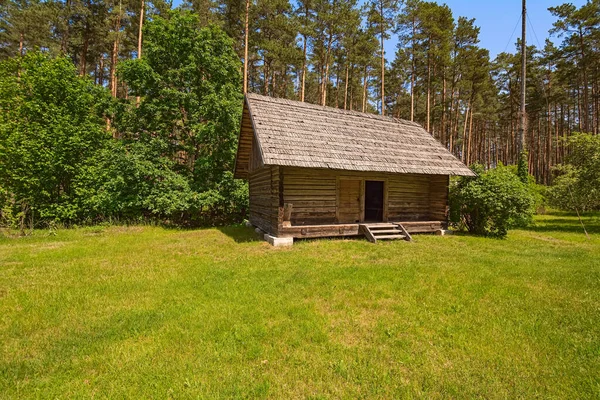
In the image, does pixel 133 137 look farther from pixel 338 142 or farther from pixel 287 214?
pixel 338 142

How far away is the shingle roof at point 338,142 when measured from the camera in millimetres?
10344

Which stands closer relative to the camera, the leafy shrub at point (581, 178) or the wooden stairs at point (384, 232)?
the wooden stairs at point (384, 232)

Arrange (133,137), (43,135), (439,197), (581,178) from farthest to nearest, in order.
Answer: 1. (133,137)
2. (581,178)
3. (439,197)
4. (43,135)

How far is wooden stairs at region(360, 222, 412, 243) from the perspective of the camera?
11.0 meters

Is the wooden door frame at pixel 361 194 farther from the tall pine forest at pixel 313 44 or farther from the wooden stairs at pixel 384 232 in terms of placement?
the tall pine forest at pixel 313 44

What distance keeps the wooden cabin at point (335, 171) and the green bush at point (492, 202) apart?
0.78 meters

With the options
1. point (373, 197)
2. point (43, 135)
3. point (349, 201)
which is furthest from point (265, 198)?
point (43, 135)

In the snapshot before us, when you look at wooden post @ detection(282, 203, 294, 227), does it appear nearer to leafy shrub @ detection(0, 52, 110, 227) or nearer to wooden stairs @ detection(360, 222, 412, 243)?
wooden stairs @ detection(360, 222, 412, 243)

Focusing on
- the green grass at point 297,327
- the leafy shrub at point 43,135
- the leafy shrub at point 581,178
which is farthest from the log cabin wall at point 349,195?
the leafy shrub at point 43,135

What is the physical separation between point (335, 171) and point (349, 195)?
1413mm

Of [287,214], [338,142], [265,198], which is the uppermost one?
[338,142]

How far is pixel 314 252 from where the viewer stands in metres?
8.95

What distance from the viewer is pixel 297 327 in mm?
4172

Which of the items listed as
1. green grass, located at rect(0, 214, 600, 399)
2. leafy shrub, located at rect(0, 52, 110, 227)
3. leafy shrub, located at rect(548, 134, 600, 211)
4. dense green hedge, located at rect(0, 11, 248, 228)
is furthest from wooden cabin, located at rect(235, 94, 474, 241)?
leafy shrub, located at rect(0, 52, 110, 227)
